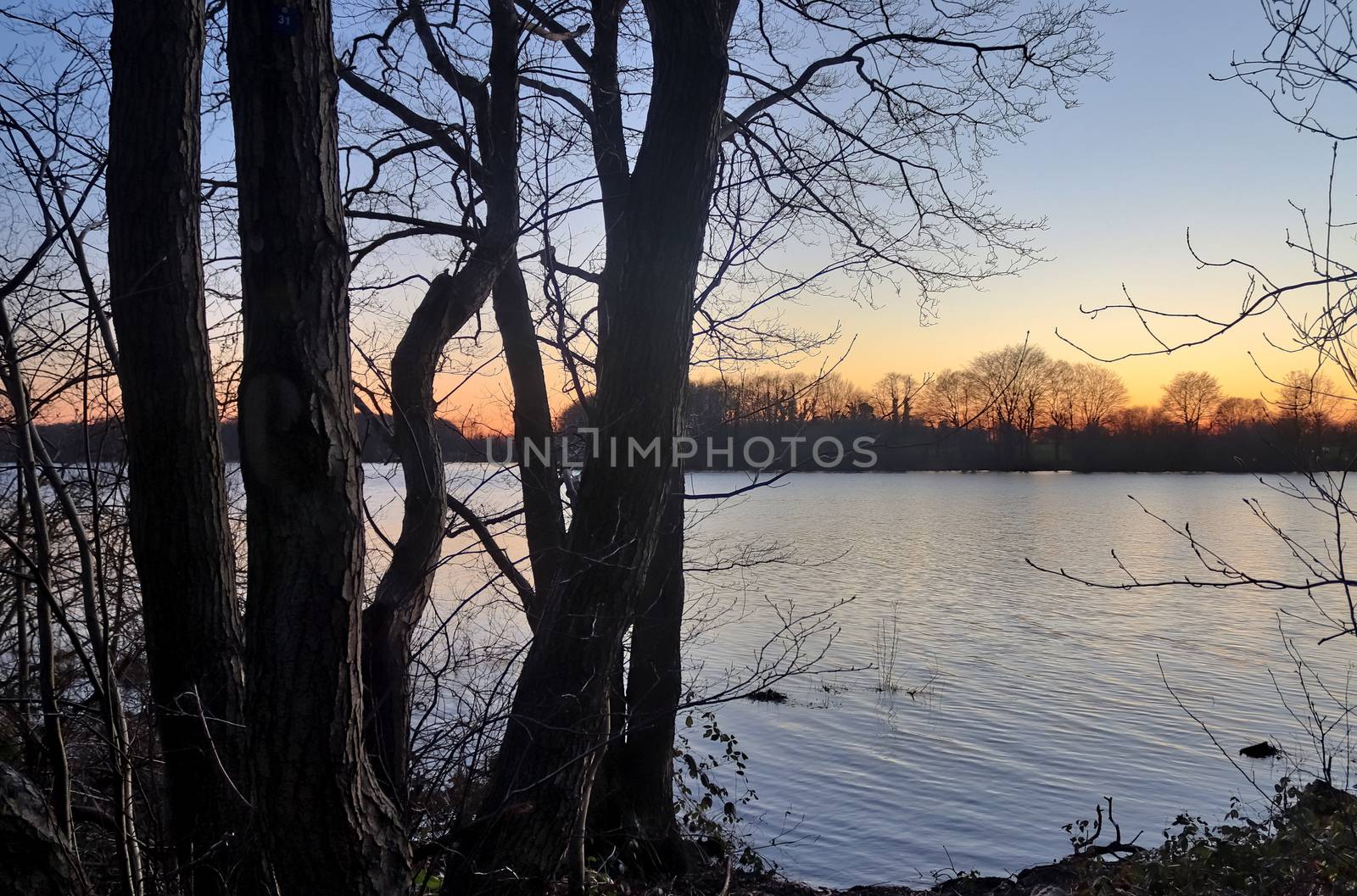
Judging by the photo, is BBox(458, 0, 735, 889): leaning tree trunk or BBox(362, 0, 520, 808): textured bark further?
BBox(362, 0, 520, 808): textured bark

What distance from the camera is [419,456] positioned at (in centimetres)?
451

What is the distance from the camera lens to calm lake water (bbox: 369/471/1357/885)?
8758 mm

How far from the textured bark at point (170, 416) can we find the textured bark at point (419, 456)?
780 millimetres

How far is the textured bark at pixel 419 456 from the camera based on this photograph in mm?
4324

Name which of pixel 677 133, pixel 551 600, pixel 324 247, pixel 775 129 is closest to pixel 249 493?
pixel 324 247

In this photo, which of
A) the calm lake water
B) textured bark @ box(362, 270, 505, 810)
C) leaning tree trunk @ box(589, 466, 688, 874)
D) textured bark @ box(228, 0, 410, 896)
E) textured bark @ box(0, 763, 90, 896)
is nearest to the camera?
textured bark @ box(0, 763, 90, 896)

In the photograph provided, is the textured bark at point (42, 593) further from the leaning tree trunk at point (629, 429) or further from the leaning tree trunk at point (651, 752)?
the leaning tree trunk at point (651, 752)

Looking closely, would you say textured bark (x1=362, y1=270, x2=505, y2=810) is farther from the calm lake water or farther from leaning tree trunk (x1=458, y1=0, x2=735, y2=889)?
the calm lake water

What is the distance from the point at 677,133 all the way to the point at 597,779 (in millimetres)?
4922

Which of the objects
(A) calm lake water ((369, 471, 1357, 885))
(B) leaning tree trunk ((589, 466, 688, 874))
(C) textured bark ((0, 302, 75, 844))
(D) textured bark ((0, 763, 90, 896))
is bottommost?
(A) calm lake water ((369, 471, 1357, 885))

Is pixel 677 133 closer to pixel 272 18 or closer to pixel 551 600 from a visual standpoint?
pixel 272 18

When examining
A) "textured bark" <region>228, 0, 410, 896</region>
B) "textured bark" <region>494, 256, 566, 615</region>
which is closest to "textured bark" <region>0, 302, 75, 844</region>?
"textured bark" <region>228, 0, 410, 896</region>

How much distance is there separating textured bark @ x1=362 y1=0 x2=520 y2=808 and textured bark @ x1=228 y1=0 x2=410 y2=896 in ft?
5.12

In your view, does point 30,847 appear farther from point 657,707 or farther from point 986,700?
point 986,700
